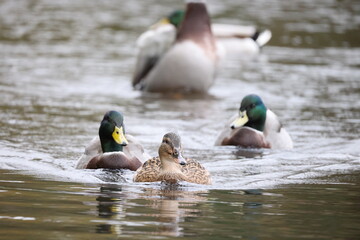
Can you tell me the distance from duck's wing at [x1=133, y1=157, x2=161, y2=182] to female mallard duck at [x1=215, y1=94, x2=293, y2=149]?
251cm

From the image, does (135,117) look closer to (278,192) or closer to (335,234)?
(278,192)

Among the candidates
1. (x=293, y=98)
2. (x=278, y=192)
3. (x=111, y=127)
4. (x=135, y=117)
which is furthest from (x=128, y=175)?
(x=293, y=98)

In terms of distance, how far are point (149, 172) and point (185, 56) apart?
720 centimetres

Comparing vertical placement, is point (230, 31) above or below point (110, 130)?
above

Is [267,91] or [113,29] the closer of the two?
[267,91]

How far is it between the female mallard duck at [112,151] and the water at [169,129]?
0.62 ft

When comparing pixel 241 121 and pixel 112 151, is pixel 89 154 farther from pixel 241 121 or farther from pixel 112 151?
pixel 241 121

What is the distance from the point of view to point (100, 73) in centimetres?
1798

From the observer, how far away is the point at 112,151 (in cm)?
973

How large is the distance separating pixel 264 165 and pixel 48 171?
228 cm

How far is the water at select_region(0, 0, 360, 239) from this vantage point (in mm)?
7047

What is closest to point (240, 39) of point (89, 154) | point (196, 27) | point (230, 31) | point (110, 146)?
point (230, 31)

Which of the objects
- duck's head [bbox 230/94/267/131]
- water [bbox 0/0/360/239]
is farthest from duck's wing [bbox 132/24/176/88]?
duck's head [bbox 230/94/267/131]

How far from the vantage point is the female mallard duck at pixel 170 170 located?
886 centimetres
